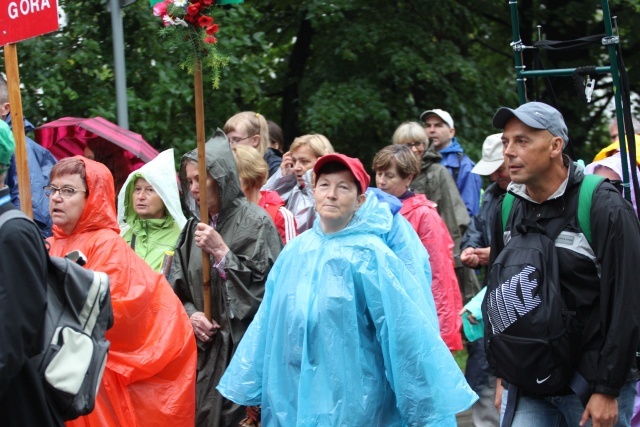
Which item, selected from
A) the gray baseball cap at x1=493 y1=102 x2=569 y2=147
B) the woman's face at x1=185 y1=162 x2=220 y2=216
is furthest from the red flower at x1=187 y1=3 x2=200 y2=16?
the gray baseball cap at x1=493 y1=102 x2=569 y2=147

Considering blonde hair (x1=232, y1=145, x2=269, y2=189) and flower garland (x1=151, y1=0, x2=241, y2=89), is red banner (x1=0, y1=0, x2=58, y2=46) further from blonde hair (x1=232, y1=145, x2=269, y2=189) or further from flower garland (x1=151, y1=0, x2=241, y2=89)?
blonde hair (x1=232, y1=145, x2=269, y2=189)

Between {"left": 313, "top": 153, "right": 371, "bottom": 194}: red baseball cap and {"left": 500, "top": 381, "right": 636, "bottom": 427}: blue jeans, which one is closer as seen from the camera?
{"left": 500, "top": 381, "right": 636, "bottom": 427}: blue jeans

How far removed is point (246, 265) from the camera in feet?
19.0

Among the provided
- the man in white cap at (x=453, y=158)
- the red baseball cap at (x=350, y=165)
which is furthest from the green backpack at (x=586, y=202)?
the man in white cap at (x=453, y=158)

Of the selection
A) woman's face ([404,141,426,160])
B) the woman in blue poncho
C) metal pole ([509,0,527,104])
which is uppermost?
metal pole ([509,0,527,104])

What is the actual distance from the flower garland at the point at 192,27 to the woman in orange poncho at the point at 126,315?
0.82m

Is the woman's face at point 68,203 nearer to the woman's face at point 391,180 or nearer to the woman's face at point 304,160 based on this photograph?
the woman's face at point 304,160

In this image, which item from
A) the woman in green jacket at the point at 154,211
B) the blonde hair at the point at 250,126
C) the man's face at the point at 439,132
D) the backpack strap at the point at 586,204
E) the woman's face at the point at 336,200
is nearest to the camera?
the backpack strap at the point at 586,204

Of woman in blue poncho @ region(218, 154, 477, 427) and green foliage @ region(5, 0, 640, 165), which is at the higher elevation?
green foliage @ region(5, 0, 640, 165)

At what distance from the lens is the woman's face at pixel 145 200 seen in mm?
6457

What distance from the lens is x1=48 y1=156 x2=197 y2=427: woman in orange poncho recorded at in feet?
17.0

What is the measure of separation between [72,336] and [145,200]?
3008 millimetres

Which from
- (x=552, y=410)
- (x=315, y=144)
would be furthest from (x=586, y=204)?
(x=315, y=144)

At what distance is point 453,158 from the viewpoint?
9266 millimetres
